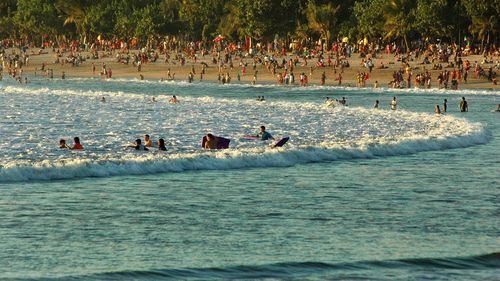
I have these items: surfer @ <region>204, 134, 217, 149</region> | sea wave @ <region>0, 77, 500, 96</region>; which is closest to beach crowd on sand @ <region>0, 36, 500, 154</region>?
sea wave @ <region>0, 77, 500, 96</region>

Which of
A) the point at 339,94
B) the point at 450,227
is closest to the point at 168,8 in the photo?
the point at 339,94

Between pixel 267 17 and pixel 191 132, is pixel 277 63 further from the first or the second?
pixel 191 132

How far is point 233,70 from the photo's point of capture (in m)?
113

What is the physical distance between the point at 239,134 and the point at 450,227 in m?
25.7

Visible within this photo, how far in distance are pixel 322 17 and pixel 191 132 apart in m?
58.8

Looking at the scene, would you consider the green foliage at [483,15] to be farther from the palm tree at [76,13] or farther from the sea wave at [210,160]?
the palm tree at [76,13]

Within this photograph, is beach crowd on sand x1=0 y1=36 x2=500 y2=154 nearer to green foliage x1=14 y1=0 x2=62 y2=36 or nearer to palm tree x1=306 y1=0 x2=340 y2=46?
palm tree x1=306 y1=0 x2=340 y2=46

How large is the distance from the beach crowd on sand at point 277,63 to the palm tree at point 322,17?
5.48 ft

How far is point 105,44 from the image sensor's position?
147625 millimetres

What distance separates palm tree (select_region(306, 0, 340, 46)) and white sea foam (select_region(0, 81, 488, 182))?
28.6 meters

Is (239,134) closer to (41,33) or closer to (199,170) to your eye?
(199,170)

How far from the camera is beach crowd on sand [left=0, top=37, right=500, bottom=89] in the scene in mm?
93688

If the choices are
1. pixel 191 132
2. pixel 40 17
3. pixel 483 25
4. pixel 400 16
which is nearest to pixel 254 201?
pixel 191 132

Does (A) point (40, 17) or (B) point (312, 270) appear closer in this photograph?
(B) point (312, 270)
